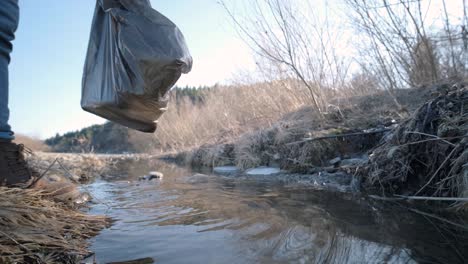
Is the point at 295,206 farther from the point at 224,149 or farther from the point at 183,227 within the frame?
the point at 224,149

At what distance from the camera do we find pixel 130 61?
5.58 feet

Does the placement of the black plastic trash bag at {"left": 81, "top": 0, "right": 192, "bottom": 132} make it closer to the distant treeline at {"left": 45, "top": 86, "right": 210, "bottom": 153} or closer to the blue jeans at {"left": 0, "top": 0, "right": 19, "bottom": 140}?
the blue jeans at {"left": 0, "top": 0, "right": 19, "bottom": 140}

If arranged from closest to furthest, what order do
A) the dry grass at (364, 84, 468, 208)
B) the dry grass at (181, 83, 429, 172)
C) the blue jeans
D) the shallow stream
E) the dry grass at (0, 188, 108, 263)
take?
the dry grass at (0, 188, 108, 263)
the shallow stream
the blue jeans
the dry grass at (364, 84, 468, 208)
the dry grass at (181, 83, 429, 172)

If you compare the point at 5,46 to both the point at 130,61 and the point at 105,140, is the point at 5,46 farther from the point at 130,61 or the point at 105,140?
the point at 105,140

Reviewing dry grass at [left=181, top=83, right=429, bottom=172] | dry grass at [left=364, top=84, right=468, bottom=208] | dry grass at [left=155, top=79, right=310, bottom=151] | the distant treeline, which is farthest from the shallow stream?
the distant treeline

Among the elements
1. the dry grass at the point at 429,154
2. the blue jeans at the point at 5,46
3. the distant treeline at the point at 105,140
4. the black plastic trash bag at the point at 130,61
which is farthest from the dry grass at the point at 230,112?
the distant treeline at the point at 105,140

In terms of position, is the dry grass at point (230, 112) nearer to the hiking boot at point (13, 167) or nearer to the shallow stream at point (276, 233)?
the shallow stream at point (276, 233)

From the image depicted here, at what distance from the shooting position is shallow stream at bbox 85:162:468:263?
1.25m

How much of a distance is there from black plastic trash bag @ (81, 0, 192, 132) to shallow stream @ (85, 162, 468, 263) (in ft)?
2.47

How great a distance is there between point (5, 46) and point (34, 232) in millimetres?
949

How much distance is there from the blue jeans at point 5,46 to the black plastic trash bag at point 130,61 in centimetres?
47

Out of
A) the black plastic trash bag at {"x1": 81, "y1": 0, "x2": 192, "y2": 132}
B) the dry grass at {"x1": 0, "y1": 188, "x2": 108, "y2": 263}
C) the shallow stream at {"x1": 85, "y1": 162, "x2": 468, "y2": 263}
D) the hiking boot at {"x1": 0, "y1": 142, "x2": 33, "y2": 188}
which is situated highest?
the black plastic trash bag at {"x1": 81, "y1": 0, "x2": 192, "y2": 132}

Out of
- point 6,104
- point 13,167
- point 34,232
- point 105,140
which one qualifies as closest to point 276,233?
point 34,232

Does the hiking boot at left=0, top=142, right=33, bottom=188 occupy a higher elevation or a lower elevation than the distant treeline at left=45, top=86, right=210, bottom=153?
lower
